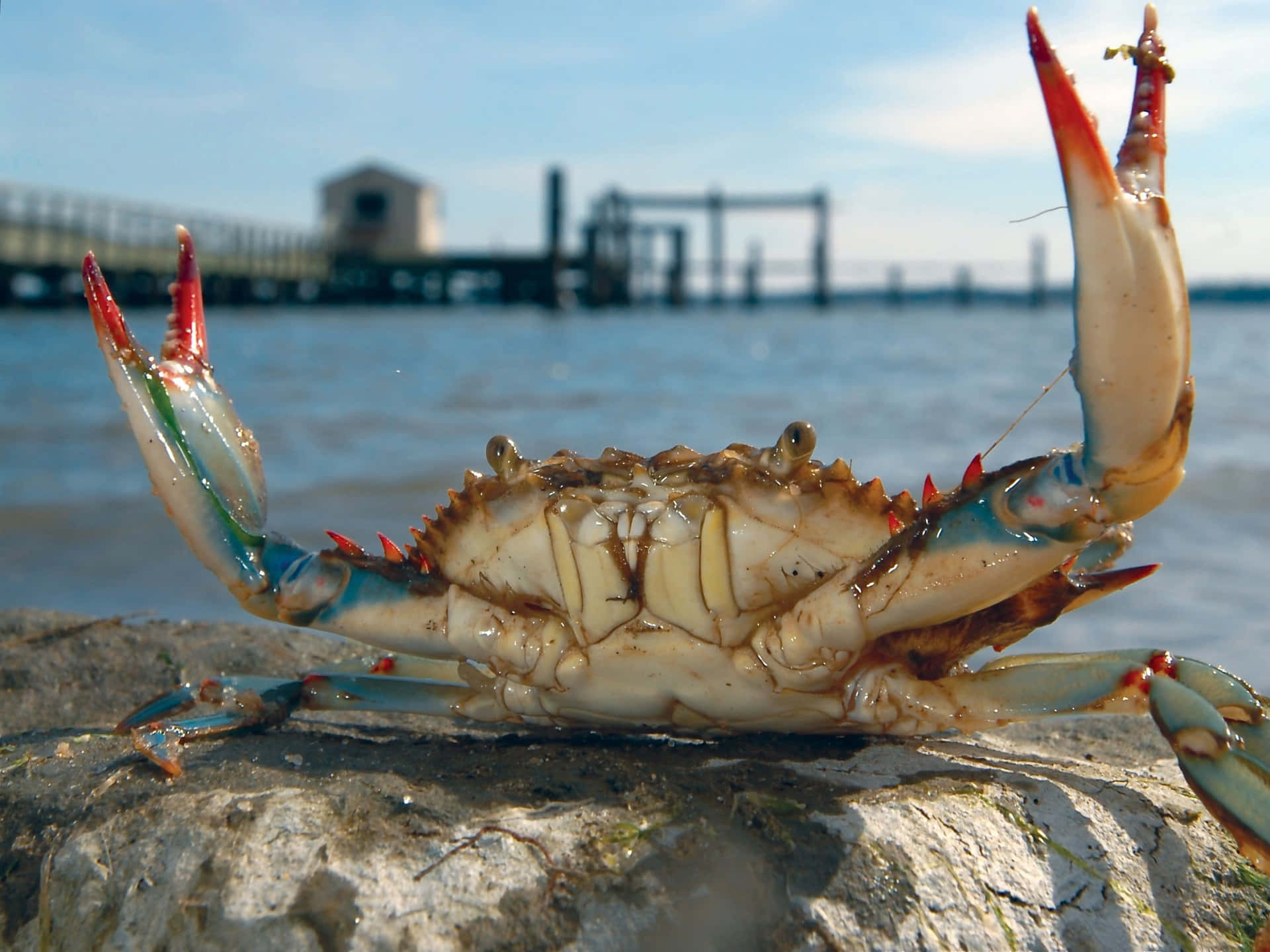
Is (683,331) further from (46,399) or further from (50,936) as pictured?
(50,936)

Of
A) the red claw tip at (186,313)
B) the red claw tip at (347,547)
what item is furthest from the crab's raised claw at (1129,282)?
the red claw tip at (186,313)

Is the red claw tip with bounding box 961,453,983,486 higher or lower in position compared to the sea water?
higher

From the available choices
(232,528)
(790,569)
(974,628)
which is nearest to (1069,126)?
(790,569)

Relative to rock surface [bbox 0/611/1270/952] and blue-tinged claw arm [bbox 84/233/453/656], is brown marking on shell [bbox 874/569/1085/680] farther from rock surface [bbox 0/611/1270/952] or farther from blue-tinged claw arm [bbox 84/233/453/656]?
blue-tinged claw arm [bbox 84/233/453/656]

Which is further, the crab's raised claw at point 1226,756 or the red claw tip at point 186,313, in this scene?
the red claw tip at point 186,313

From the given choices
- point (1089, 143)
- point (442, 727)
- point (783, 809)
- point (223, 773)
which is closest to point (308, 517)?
Answer: point (442, 727)

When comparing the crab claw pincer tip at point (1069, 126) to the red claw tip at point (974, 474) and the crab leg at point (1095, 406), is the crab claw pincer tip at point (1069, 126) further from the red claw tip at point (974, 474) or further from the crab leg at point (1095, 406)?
the red claw tip at point (974, 474)

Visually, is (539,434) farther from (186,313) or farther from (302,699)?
(302,699)

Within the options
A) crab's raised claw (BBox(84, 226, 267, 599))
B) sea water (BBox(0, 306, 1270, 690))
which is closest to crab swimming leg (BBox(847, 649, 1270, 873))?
crab's raised claw (BBox(84, 226, 267, 599))
